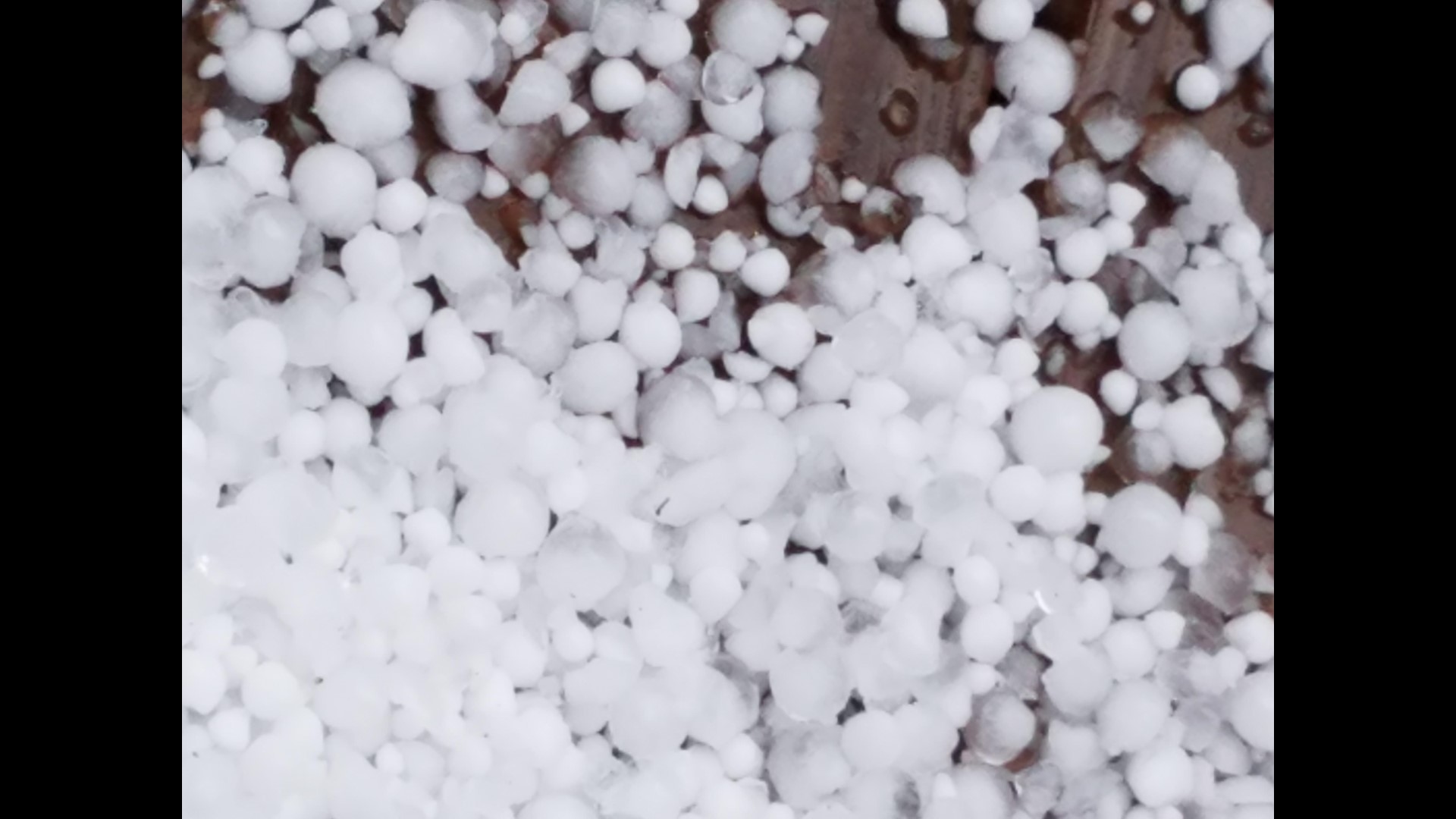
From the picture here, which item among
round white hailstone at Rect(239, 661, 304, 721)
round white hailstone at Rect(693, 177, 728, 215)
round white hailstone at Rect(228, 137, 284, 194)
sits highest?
round white hailstone at Rect(693, 177, 728, 215)

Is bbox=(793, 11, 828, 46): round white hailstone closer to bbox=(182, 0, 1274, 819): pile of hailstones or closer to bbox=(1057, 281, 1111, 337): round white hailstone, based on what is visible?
bbox=(182, 0, 1274, 819): pile of hailstones

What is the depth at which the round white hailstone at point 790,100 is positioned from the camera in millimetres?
576

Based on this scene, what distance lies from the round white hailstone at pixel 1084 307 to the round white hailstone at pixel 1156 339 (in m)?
0.01

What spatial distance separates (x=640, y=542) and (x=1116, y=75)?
1.00 feet

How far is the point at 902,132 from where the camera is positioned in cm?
59

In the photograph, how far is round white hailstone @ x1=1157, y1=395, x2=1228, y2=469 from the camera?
23.4 inches

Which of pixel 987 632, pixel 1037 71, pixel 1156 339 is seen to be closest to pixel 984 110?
pixel 1037 71

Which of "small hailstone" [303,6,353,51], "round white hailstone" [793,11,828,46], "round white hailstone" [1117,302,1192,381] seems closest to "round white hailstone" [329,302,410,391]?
"small hailstone" [303,6,353,51]

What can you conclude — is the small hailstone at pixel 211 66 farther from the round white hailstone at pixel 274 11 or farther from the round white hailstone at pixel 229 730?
the round white hailstone at pixel 229 730

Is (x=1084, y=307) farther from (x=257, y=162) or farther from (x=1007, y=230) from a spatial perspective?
(x=257, y=162)

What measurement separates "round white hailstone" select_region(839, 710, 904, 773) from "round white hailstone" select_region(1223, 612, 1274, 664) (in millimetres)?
165
